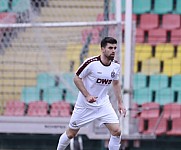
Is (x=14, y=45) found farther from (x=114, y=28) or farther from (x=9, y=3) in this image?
(x=114, y=28)

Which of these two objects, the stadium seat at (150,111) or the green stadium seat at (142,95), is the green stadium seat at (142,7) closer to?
the green stadium seat at (142,95)

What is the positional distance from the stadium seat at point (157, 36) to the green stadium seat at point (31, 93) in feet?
7.61

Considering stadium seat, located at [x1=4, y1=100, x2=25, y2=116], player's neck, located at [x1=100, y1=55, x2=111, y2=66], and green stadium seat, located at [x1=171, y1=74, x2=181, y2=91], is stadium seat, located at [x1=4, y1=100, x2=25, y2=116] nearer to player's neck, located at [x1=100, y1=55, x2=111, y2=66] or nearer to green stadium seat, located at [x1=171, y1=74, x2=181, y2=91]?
green stadium seat, located at [x1=171, y1=74, x2=181, y2=91]

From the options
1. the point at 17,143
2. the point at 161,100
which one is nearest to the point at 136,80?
the point at 161,100

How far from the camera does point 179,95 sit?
12438 millimetres

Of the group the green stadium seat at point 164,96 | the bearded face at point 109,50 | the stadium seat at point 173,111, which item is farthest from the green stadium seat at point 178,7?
the bearded face at point 109,50

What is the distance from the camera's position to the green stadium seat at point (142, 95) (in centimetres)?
1244

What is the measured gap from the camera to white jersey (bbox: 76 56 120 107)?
793cm

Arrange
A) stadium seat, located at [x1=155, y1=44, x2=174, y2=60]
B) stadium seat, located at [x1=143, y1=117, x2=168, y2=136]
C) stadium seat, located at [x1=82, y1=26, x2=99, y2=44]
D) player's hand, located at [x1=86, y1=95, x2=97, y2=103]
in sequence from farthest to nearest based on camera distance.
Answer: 1. stadium seat, located at [x1=155, y1=44, x2=174, y2=60]
2. stadium seat, located at [x1=143, y1=117, x2=168, y2=136]
3. stadium seat, located at [x1=82, y1=26, x2=99, y2=44]
4. player's hand, located at [x1=86, y1=95, x2=97, y2=103]

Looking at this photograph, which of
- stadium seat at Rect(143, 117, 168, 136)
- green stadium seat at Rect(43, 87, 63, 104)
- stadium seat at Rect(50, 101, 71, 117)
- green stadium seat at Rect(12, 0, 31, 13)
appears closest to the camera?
green stadium seat at Rect(12, 0, 31, 13)

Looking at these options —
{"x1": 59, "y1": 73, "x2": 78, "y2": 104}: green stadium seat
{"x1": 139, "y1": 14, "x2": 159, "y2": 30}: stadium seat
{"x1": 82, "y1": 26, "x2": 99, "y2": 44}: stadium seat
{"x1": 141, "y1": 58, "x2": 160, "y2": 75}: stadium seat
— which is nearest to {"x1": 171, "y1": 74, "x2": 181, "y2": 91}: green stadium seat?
{"x1": 141, "y1": 58, "x2": 160, "y2": 75}: stadium seat

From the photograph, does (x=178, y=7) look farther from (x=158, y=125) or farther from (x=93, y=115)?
(x=93, y=115)

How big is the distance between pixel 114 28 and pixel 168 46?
9.89ft

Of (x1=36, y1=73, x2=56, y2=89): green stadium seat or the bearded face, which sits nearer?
the bearded face
